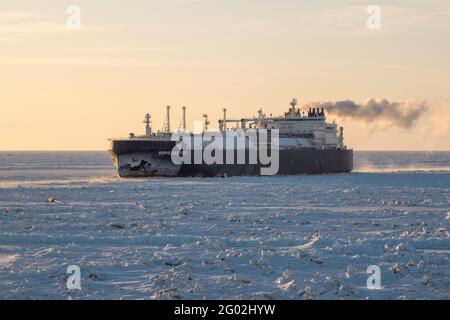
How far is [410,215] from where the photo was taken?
26594 millimetres

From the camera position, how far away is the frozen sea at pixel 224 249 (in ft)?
43.9

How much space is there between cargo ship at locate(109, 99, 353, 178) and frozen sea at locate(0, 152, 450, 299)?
28687mm

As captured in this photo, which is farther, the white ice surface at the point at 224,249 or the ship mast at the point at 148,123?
the ship mast at the point at 148,123

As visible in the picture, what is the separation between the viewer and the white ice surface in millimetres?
13398

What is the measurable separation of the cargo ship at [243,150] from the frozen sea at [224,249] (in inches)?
1129

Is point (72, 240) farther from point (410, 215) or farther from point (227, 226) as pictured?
point (410, 215)
